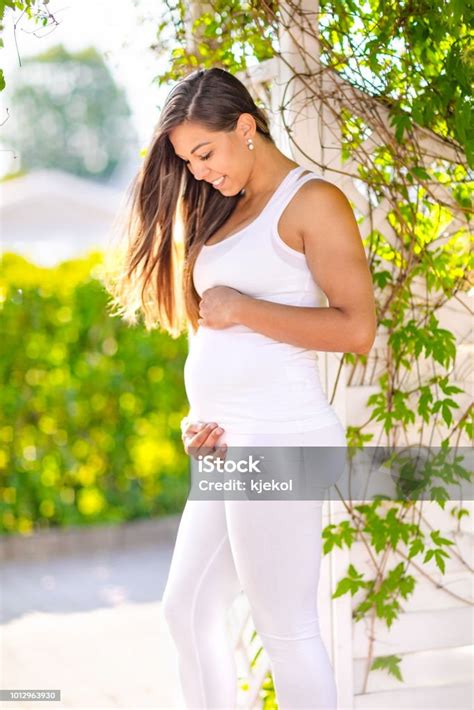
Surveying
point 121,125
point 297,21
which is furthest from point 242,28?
point 121,125

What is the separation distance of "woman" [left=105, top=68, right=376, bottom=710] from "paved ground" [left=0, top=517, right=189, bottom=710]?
810 millimetres

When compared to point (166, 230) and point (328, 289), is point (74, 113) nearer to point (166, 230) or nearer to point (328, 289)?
point (166, 230)

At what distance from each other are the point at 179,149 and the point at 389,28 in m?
0.71

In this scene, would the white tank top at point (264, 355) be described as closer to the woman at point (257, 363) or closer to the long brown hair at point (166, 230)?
the woman at point (257, 363)

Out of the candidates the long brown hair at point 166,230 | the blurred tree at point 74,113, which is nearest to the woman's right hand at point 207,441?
the long brown hair at point 166,230

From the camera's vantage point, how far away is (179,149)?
2.03 metres

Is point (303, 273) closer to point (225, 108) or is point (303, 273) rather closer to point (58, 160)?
point (225, 108)

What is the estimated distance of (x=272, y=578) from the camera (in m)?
1.94

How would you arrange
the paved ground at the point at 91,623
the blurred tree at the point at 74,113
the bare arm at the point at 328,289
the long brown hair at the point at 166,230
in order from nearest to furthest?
the bare arm at the point at 328,289 < the long brown hair at the point at 166,230 < the paved ground at the point at 91,623 < the blurred tree at the point at 74,113

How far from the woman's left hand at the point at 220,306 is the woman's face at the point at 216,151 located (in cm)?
22

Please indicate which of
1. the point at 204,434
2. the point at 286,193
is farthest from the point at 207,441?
the point at 286,193

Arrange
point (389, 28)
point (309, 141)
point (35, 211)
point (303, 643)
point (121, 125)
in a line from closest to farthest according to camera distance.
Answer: point (303, 643) < point (389, 28) < point (309, 141) < point (35, 211) < point (121, 125)

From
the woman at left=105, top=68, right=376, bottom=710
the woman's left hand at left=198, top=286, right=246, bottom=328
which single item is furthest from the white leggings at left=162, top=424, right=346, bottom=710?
the woman's left hand at left=198, top=286, right=246, bottom=328

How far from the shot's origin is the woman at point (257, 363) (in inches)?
75.7
